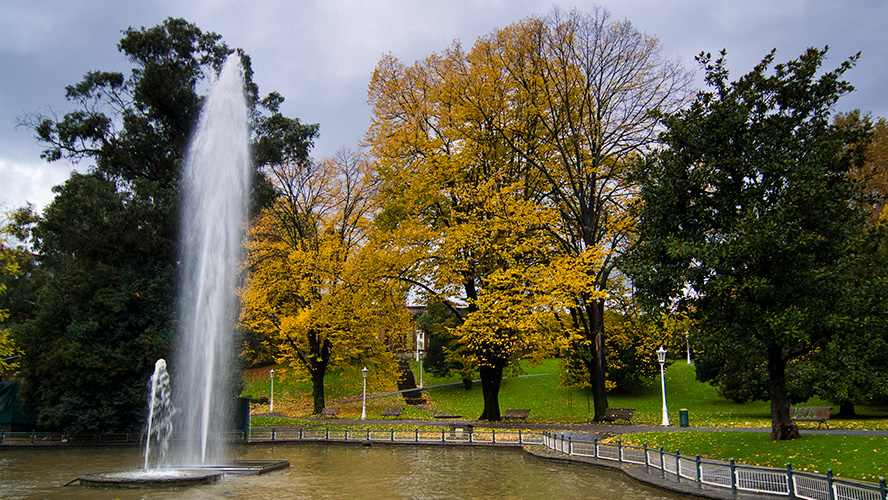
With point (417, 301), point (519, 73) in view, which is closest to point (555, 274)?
point (417, 301)

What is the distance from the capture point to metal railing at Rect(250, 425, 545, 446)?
2330 cm

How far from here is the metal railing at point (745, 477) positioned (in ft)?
33.9

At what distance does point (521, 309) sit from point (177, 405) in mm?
16626

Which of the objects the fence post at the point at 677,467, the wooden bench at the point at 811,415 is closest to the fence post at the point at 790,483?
the fence post at the point at 677,467

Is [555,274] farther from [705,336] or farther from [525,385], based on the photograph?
[525,385]

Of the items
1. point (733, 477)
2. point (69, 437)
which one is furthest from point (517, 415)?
point (69, 437)

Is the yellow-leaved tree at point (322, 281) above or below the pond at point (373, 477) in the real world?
above

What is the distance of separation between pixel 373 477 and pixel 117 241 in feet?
64.2

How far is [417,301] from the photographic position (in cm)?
3231

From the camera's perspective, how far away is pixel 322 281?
37.4 meters

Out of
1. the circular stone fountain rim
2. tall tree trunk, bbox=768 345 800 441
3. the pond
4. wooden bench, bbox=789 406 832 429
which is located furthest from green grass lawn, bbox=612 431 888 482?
the circular stone fountain rim

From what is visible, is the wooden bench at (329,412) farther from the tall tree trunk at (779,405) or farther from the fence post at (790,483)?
the fence post at (790,483)

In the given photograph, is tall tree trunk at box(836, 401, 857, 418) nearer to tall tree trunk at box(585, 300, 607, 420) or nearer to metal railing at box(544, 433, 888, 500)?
tall tree trunk at box(585, 300, 607, 420)

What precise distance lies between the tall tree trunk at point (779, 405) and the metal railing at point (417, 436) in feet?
26.8
